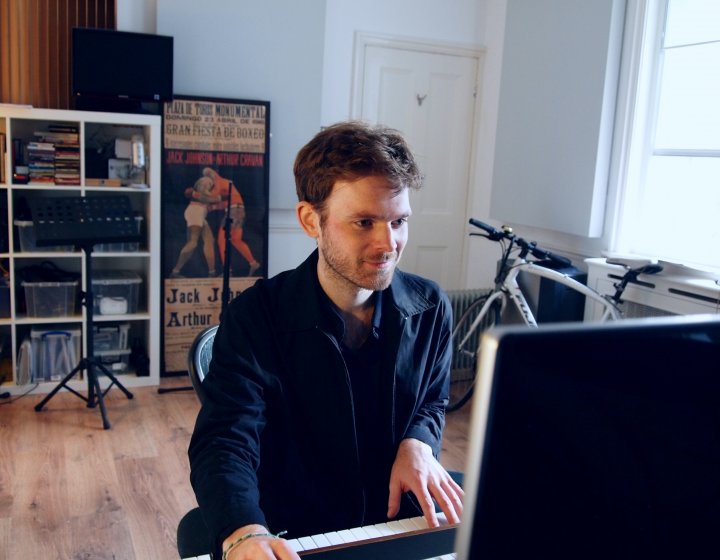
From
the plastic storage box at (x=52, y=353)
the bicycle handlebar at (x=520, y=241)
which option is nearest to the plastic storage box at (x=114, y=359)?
the plastic storage box at (x=52, y=353)

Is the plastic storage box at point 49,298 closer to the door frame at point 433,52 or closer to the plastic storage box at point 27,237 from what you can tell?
the plastic storage box at point 27,237

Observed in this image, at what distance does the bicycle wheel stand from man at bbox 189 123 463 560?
2.67 meters

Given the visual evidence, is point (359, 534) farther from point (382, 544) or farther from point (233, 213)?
point (233, 213)

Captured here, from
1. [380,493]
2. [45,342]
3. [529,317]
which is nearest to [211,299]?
[45,342]

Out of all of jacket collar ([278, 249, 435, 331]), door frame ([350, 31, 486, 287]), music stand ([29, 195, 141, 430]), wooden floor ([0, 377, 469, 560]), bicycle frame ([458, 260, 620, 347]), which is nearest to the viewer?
jacket collar ([278, 249, 435, 331])

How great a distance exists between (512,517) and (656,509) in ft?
0.50

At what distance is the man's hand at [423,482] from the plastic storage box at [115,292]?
3133 millimetres

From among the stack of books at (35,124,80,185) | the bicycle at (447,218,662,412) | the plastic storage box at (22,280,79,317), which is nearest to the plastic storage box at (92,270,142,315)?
the plastic storage box at (22,280,79,317)

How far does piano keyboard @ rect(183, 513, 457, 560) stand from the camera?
3.32 ft

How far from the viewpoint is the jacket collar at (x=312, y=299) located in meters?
1.39

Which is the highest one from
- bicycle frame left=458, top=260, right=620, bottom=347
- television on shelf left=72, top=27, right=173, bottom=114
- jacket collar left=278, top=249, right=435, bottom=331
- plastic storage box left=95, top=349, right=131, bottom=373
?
television on shelf left=72, top=27, right=173, bottom=114

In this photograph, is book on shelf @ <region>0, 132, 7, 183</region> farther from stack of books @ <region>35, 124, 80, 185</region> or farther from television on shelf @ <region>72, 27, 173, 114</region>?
television on shelf @ <region>72, 27, 173, 114</region>

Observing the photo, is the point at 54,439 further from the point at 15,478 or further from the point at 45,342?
the point at 45,342

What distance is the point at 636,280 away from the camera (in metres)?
3.47
